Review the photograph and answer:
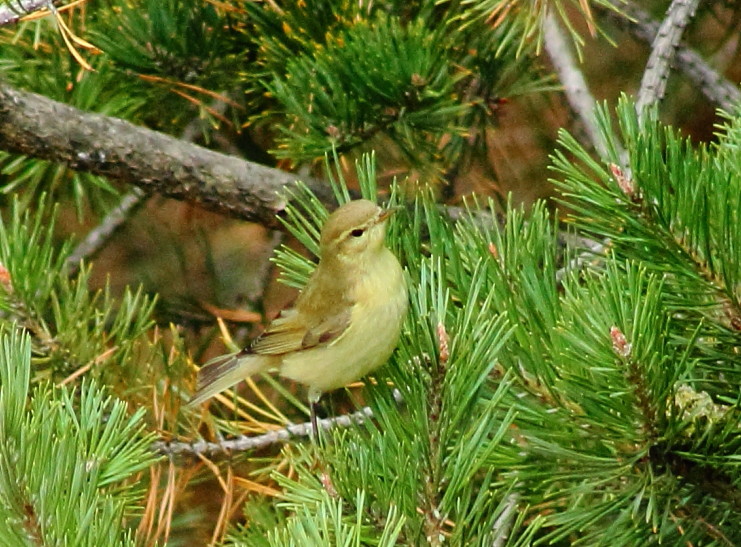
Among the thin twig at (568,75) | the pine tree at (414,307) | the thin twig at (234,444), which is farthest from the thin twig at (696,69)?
the thin twig at (234,444)

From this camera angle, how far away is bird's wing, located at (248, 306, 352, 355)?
2049 mm

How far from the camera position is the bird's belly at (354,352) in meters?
1.57

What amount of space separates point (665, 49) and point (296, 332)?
927 millimetres

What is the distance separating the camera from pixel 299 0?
1993 millimetres

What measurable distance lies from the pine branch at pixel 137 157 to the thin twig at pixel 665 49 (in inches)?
27.4

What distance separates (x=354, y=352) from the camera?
176 centimetres

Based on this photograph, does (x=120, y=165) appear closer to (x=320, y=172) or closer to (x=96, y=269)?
(x=320, y=172)

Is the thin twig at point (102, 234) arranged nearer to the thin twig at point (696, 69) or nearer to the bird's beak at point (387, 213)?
the bird's beak at point (387, 213)

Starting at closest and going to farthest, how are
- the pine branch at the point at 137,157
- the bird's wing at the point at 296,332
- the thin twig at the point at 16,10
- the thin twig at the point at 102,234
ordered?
the thin twig at the point at 16,10, the pine branch at the point at 137,157, the bird's wing at the point at 296,332, the thin twig at the point at 102,234

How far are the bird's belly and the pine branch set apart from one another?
28 cm

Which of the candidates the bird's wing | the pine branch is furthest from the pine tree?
the bird's wing

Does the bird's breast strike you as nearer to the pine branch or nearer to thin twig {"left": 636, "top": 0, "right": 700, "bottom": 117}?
the pine branch

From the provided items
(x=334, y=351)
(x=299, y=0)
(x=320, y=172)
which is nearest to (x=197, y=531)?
(x=334, y=351)

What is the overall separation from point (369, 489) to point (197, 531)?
1342mm
